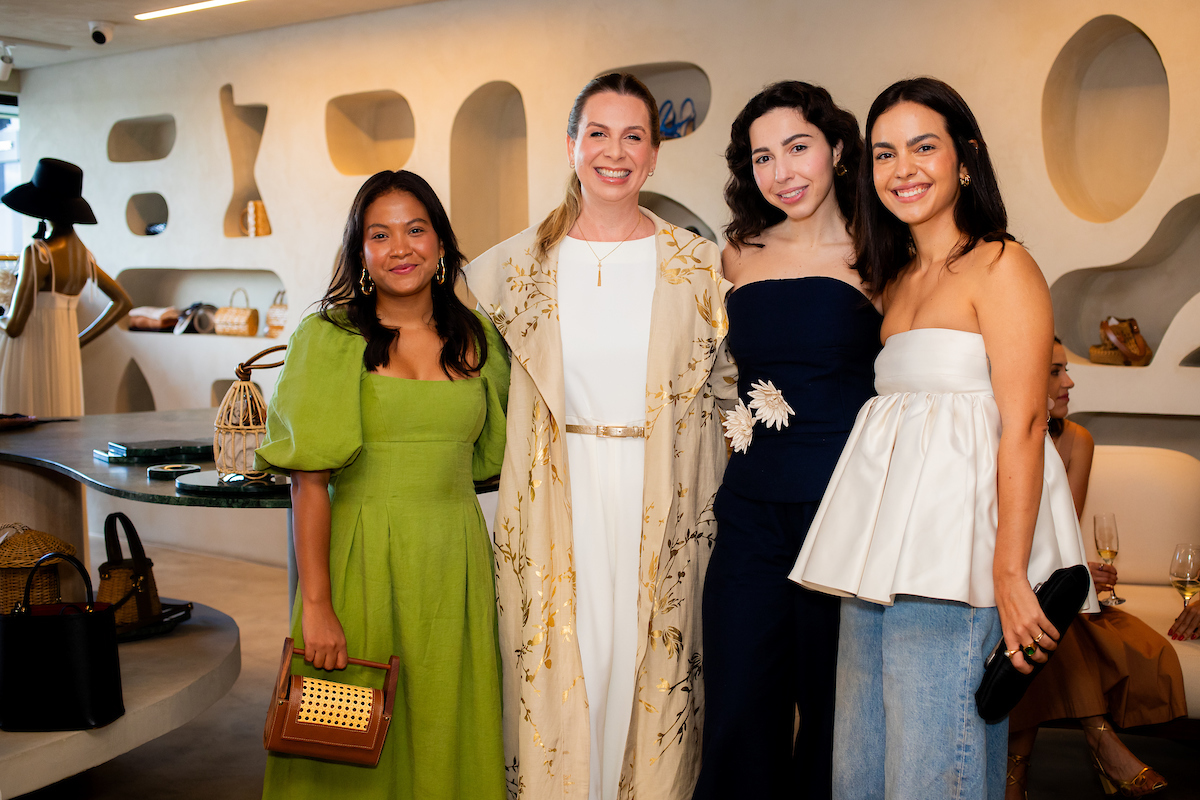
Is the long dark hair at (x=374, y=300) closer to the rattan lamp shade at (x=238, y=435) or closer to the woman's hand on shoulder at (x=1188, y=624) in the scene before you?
the rattan lamp shade at (x=238, y=435)

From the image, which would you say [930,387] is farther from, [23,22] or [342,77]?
[23,22]

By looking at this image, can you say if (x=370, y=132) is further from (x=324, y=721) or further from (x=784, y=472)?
(x=324, y=721)

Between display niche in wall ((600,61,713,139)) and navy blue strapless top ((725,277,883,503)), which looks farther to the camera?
display niche in wall ((600,61,713,139))

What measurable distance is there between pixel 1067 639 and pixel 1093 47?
265 centimetres

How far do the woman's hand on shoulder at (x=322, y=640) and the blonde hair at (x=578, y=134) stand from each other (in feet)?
2.95

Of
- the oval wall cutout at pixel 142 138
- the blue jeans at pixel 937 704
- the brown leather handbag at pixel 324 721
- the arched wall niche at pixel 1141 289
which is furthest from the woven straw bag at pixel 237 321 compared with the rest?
the blue jeans at pixel 937 704

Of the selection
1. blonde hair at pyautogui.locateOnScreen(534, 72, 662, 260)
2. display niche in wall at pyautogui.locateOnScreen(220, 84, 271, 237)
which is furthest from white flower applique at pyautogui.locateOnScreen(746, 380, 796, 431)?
display niche in wall at pyautogui.locateOnScreen(220, 84, 271, 237)

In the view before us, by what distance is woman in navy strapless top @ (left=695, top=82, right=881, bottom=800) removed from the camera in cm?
196

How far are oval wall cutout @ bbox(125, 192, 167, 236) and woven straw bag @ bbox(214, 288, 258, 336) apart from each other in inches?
38.8

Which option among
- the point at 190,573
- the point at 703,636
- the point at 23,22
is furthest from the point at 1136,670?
the point at 23,22

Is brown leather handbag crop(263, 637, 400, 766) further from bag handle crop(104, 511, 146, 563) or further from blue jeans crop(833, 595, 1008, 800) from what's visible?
bag handle crop(104, 511, 146, 563)

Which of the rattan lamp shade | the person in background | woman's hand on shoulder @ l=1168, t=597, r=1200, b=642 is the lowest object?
the person in background

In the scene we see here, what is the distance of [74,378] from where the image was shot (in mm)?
5723

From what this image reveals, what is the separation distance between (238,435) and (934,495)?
178 centimetres
